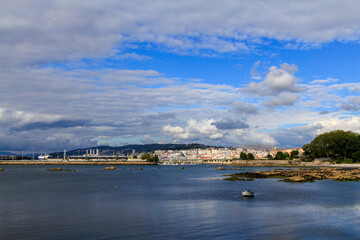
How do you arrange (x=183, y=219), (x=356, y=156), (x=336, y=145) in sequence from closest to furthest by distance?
(x=183, y=219)
(x=356, y=156)
(x=336, y=145)

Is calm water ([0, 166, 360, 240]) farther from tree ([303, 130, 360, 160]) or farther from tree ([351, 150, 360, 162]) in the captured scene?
tree ([303, 130, 360, 160])

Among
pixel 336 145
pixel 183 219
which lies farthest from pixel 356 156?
pixel 183 219

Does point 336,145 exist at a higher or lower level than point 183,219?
higher

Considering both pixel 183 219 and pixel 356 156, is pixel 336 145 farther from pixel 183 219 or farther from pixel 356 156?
pixel 183 219

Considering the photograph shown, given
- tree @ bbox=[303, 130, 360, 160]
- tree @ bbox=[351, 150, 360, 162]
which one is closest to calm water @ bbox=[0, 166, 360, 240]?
tree @ bbox=[351, 150, 360, 162]

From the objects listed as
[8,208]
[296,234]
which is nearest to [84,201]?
[8,208]

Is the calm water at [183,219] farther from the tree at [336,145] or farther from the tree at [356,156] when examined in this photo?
the tree at [336,145]

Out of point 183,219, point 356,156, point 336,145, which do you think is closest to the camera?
point 183,219

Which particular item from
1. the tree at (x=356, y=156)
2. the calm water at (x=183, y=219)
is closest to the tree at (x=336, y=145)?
the tree at (x=356, y=156)

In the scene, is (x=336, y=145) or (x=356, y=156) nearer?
(x=356, y=156)

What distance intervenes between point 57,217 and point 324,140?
156 m

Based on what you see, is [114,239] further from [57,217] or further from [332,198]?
[332,198]

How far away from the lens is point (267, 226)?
24156mm

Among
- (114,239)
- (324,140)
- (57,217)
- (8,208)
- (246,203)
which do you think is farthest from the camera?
(324,140)
